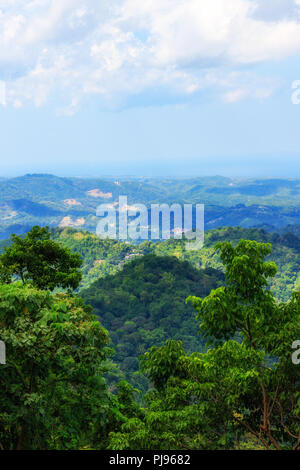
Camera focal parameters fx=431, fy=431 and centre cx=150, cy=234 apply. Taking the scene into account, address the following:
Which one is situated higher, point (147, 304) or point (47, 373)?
point (47, 373)

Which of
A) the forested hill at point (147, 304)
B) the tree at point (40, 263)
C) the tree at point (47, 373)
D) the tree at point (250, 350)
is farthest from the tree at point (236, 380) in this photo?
the forested hill at point (147, 304)

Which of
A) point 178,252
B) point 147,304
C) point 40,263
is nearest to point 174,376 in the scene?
point 40,263

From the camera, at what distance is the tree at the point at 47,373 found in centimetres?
470

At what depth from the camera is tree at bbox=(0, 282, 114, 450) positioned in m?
4.70

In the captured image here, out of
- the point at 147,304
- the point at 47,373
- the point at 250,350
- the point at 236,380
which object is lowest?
the point at 147,304

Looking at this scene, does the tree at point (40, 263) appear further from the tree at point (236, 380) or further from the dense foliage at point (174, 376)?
the tree at point (236, 380)

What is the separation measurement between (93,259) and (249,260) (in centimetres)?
6348

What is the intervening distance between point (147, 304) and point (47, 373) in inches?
1627

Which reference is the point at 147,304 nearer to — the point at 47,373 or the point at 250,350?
the point at 250,350

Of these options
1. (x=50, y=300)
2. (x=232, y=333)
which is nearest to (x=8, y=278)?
(x=50, y=300)

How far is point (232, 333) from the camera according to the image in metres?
5.49

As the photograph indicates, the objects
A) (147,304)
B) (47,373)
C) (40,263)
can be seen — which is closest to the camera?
(47,373)

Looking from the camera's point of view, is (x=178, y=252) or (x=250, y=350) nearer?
(x=250, y=350)

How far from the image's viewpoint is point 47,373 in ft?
16.5
